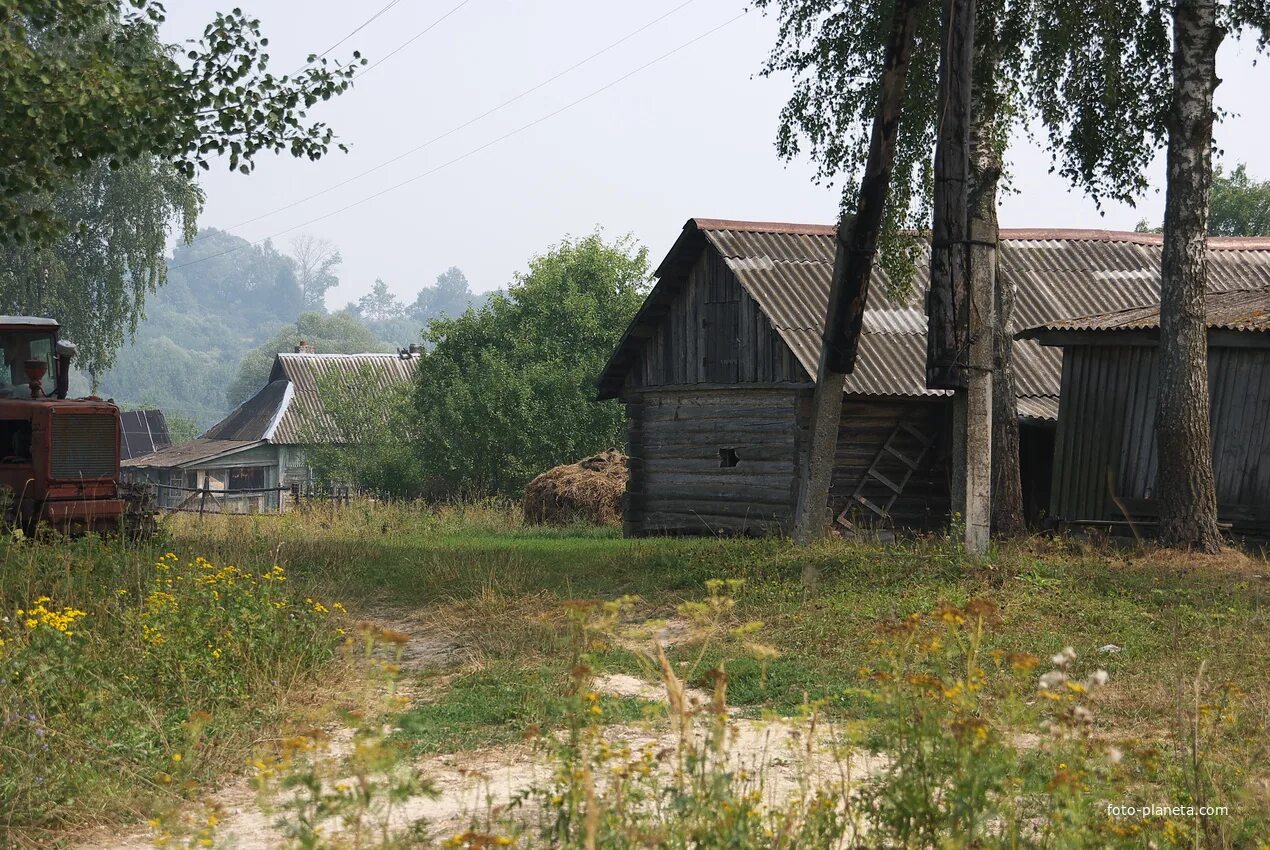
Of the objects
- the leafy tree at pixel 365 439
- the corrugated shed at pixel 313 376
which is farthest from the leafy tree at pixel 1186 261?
the corrugated shed at pixel 313 376

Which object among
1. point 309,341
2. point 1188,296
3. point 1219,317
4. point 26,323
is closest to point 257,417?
point 26,323

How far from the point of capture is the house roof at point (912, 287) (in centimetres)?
2092

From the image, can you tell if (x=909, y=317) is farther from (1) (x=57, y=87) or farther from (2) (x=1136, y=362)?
(1) (x=57, y=87)

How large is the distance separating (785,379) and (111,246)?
2589 cm

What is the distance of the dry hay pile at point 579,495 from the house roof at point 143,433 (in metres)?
45.1

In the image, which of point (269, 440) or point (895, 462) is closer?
point (895, 462)

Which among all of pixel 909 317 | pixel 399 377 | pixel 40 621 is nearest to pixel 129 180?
pixel 399 377

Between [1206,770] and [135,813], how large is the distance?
4.77 meters

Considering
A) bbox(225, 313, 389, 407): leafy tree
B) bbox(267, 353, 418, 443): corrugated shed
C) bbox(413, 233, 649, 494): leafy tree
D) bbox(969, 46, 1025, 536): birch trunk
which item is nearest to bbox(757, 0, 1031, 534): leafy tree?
bbox(969, 46, 1025, 536): birch trunk

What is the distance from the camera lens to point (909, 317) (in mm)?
22094

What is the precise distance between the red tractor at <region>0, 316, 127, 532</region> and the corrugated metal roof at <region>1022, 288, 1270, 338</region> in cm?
1227

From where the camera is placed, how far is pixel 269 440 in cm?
5366

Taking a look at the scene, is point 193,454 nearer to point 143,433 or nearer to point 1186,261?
point 143,433

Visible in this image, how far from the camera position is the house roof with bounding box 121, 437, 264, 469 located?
2108 inches
